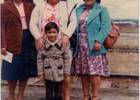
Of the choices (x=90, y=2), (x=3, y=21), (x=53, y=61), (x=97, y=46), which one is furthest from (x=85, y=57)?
(x=3, y=21)

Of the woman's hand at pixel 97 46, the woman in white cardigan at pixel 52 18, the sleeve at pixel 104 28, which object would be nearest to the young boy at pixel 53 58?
the woman in white cardigan at pixel 52 18

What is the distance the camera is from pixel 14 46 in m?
3.92

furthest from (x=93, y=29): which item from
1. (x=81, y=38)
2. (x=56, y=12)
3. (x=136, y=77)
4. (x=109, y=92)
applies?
(x=136, y=77)

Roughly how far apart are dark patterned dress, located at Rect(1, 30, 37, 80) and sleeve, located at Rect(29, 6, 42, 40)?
0.74 feet

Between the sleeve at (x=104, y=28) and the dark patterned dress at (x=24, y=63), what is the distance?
1.27 meters

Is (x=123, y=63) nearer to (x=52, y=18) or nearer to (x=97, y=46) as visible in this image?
(x=97, y=46)

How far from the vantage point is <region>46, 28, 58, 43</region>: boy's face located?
12.0 feet

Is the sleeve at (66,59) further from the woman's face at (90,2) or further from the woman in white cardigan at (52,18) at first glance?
the woman's face at (90,2)

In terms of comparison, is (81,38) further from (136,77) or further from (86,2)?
(136,77)

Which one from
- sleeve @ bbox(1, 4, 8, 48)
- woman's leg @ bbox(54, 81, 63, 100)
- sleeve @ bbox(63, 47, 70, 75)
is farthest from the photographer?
woman's leg @ bbox(54, 81, 63, 100)

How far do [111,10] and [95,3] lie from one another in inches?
23.2

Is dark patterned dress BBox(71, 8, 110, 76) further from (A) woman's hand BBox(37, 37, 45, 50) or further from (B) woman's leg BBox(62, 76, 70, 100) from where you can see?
(A) woman's hand BBox(37, 37, 45, 50)

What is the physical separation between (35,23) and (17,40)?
463 millimetres

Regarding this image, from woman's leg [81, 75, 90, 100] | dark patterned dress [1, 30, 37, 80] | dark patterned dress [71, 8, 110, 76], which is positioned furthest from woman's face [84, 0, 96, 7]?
woman's leg [81, 75, 90, 100]
